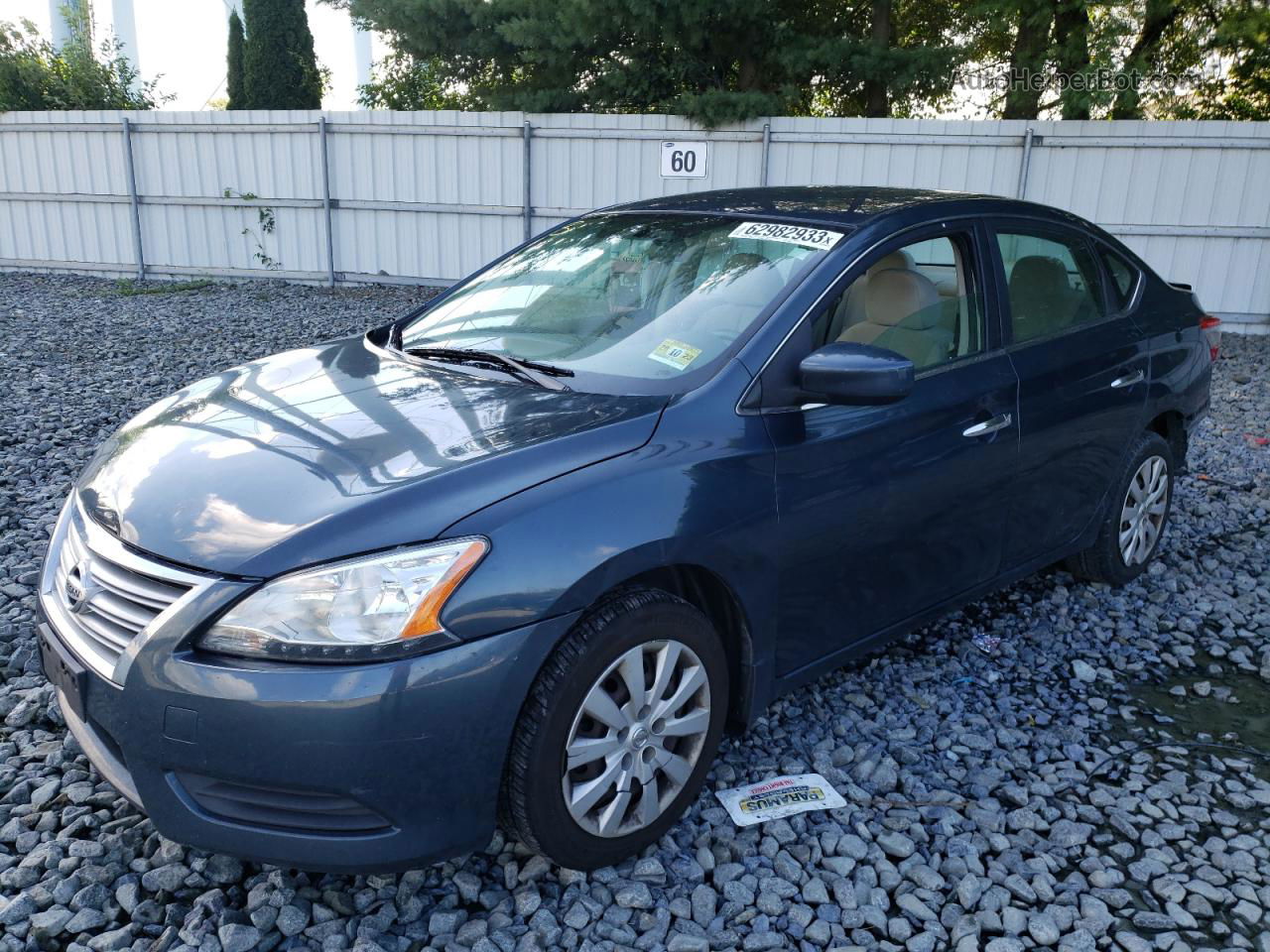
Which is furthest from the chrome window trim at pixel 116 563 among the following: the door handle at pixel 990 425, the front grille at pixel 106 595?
the door handle at pixel 990 425

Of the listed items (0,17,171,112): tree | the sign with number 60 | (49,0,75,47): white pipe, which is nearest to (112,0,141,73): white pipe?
(49,0,75,47): white pipe

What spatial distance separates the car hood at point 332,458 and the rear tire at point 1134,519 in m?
2.46

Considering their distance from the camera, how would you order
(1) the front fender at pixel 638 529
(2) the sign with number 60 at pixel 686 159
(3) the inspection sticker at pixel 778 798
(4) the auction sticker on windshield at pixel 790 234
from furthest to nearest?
(2) the sign with number 60 at pixel 686 159, (4) the auction sticker on windshield at pixel 790 234, (3) the inspection sticker at pixel 778 798, (1) the front fender at pixel 638 529

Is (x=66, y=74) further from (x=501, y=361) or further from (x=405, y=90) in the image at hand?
(x=501, y=361)

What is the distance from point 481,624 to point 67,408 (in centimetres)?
587

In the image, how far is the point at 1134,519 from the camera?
14.2 feet

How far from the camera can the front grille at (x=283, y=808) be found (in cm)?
210

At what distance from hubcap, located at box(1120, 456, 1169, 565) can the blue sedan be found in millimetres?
421

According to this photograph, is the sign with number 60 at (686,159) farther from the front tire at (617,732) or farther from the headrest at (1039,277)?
the front tire at (617,732)

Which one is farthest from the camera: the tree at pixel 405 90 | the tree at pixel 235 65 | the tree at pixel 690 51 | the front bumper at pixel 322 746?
the tree at pixel 405 90

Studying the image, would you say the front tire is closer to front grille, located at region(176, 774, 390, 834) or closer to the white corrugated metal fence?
front grille, located at region(176, 774, 390, 834)

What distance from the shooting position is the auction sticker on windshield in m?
3.08

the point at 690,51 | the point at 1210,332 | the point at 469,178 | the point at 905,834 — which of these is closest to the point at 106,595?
the point at 905,834

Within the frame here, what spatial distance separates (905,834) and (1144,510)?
2346 millimetres
